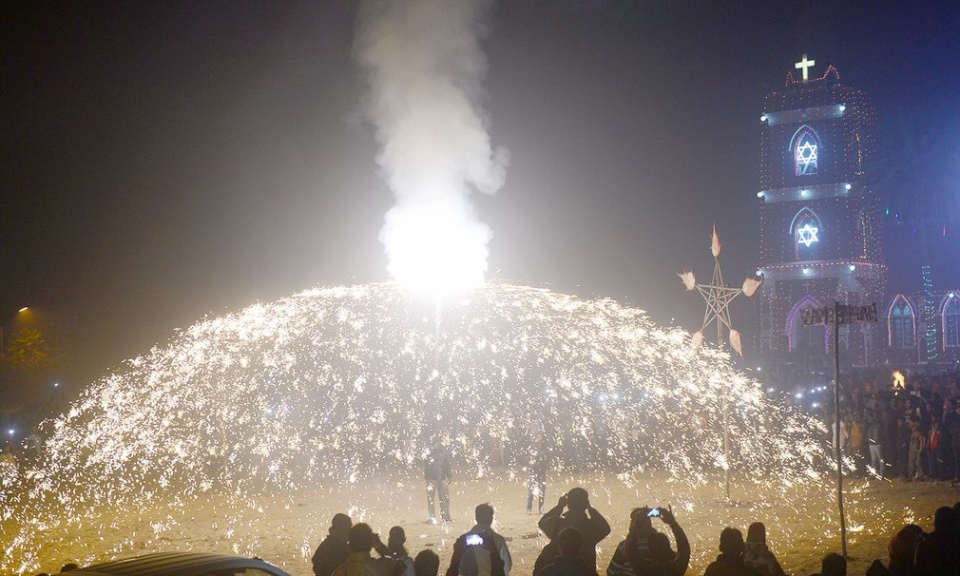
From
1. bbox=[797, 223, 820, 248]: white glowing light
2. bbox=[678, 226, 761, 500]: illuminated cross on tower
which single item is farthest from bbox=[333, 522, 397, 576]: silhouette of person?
bbox=[797, 223, 820, 248]: white glowing light

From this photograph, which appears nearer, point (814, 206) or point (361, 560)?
point (361, 560)

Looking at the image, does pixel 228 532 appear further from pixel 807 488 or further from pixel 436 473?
pixel 807 488

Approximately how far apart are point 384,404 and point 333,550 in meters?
15.9

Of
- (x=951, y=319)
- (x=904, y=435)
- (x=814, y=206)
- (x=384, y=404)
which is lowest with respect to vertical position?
(x=904, y=435)

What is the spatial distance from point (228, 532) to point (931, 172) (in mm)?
50041

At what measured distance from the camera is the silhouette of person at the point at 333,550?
6.91m

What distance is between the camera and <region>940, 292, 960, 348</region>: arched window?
45438mm

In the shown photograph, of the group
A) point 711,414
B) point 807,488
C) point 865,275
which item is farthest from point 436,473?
point 865,275

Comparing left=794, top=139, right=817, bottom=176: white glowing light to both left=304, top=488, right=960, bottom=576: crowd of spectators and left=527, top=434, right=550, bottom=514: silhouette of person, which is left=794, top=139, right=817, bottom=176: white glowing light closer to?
left=527, top=434, right=550, bottom=514: silhouette of person

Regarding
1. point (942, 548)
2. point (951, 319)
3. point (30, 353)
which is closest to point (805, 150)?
point (951, 319)

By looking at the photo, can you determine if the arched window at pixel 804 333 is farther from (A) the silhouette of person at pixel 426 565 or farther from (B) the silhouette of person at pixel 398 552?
(A) the silhouette of person at pixel 426 565

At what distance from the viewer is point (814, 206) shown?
49125 millimetres

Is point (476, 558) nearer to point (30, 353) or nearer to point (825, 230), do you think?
point (30, 353)

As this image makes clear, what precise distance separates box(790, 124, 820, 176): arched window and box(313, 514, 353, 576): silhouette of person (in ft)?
157
